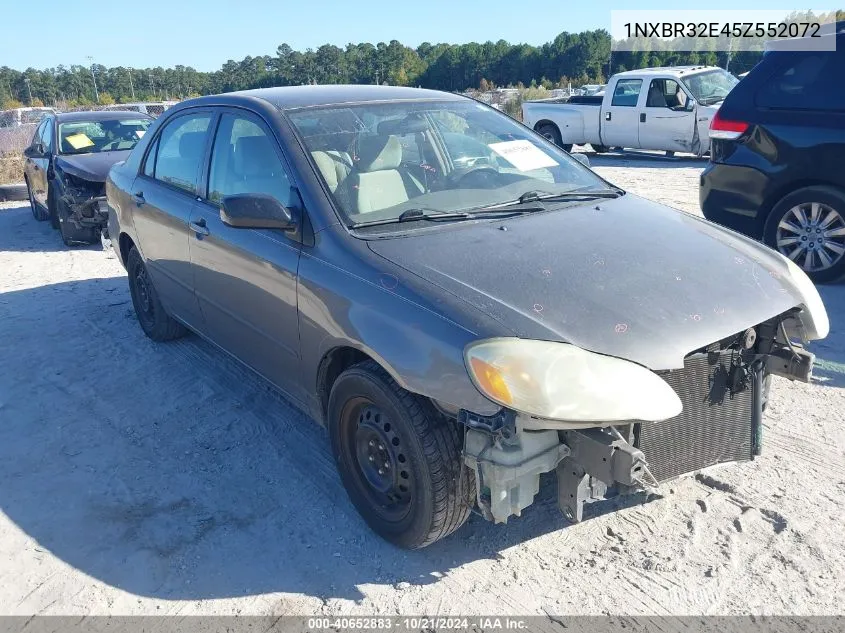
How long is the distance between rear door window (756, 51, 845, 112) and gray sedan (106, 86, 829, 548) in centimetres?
282

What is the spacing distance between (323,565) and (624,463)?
1314mm

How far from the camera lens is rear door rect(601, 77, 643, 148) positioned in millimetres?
14414

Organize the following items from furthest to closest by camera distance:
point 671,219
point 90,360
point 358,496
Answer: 1. point 90,360
2. point 671,219
3. point 358,496

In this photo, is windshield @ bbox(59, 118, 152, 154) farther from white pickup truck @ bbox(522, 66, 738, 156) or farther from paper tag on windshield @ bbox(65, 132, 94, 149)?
white pickup truck @ bbox(522, 66, 738, 156)

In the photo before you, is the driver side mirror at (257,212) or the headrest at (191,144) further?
the headrest at (191,144)

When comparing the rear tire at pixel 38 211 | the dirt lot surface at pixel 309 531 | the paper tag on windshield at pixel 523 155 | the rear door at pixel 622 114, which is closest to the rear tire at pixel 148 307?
the dirt lot surface at pixel 309 531

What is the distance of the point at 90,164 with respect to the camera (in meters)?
8.93

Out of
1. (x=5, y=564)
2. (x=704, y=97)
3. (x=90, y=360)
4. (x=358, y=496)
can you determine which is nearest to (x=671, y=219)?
(x=358, y=496)

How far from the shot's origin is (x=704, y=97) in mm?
13578

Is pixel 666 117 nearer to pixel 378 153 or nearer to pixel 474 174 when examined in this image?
pixel 474 174

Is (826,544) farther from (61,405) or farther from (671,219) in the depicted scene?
(61,405)

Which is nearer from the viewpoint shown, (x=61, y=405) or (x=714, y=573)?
(x=714, y=573)

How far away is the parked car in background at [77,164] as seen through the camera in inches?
340

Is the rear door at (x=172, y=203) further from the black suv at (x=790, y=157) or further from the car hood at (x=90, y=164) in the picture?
the black suv at (x=790, y=157)
